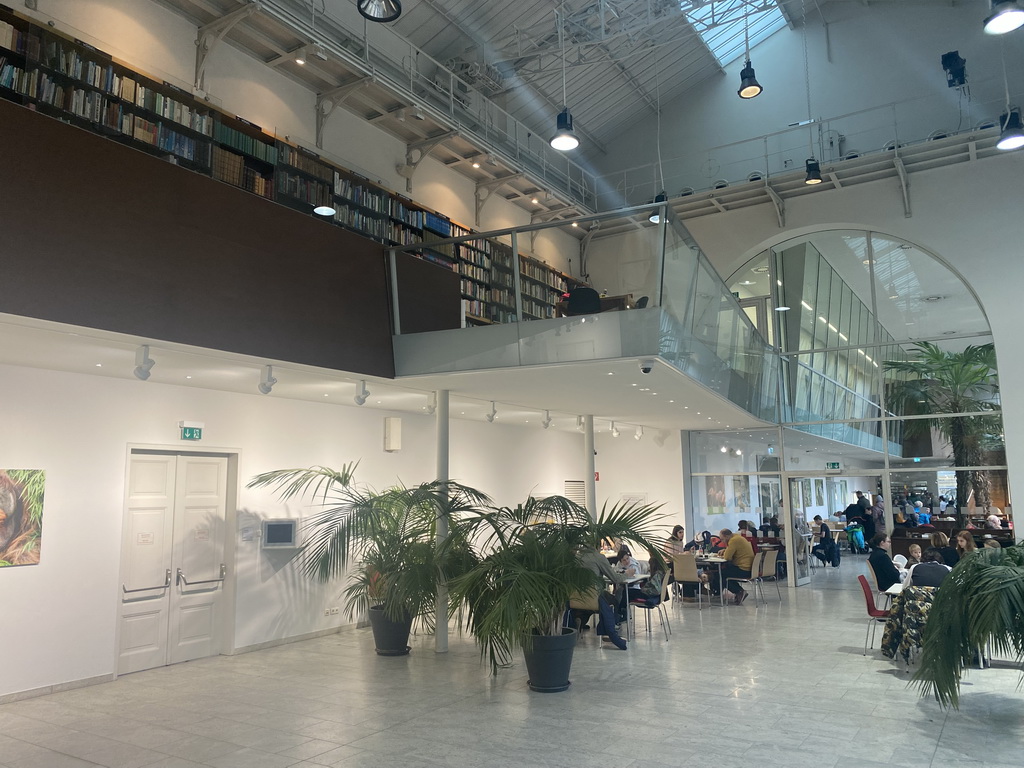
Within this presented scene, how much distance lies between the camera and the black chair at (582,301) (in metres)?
7.69

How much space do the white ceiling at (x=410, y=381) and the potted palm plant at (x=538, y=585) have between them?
Answer: 5.55 ft

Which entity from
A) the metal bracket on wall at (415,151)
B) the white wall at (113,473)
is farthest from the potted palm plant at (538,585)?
the metal bracket on wall at (415,151)

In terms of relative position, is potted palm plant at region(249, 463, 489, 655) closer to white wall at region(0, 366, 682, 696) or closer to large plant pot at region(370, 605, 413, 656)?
large plant pot at region(370, 605, 413, 656)

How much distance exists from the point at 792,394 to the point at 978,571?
9963mm

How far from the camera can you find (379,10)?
20.1ft

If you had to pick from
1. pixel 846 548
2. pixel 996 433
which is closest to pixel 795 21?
pixel 996 433

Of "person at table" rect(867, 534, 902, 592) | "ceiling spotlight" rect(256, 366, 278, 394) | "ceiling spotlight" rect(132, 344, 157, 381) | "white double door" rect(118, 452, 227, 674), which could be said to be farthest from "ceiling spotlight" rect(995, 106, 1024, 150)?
"white double door" rect(118, 452, 227, 674)

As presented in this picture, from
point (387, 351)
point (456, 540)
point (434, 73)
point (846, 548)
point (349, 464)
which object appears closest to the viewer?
point (456, 540)

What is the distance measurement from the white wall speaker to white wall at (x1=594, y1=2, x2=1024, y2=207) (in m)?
8.37

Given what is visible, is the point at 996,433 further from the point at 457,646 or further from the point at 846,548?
the point at 457,646

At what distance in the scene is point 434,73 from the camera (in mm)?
12078

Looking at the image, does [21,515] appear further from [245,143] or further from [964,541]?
[964,541]

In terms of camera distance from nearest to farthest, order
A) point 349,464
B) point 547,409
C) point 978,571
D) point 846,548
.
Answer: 1. point 978,571
2. point 349,464
3. point 547,409
4. point 846,548

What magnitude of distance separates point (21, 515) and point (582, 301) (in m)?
5.63
